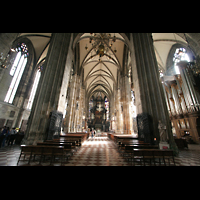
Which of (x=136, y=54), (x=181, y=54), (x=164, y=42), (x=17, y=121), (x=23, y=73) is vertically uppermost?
(x=164, y=42)

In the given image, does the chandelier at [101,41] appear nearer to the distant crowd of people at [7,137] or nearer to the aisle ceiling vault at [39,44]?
the aisle ceiling vault at [39,44]

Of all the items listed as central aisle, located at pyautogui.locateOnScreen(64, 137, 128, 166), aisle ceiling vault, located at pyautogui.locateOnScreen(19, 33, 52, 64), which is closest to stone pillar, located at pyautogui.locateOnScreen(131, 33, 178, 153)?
central aisle, located at pyautogui.locateOnScreen(64, 137, 128, 166)

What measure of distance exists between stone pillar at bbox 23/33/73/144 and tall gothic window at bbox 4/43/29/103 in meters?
7.24

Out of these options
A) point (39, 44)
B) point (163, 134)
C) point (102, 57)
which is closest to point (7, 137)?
point (163, 134)

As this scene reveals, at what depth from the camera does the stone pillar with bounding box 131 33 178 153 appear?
6.13 metres

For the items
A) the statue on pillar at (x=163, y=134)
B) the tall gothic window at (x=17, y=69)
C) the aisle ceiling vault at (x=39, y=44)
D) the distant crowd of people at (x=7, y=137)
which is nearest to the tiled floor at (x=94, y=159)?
the distant crowd of people at (x=7, y=137)

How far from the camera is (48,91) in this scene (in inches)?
273
